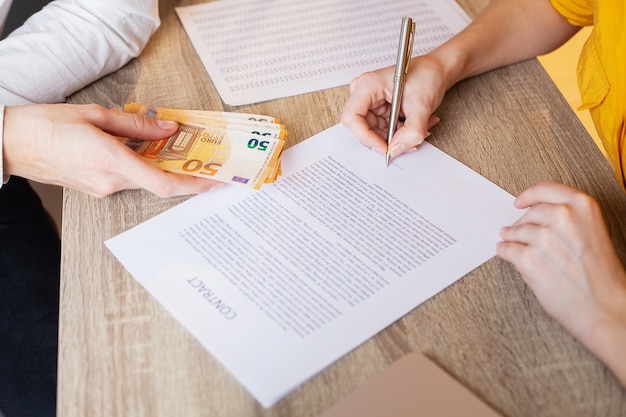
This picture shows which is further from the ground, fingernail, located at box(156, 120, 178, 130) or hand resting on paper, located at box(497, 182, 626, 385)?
hand resting on paper, located at box(497, 182, 626, 385)

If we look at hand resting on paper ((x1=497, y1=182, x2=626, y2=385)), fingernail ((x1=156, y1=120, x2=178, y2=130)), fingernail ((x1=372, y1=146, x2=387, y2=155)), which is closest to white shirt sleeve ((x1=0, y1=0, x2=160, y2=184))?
fingernail ((x1=156, y1=120, x2=178, y2=130))

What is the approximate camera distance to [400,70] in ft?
3.19

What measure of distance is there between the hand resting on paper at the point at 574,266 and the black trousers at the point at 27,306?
2.76 feet

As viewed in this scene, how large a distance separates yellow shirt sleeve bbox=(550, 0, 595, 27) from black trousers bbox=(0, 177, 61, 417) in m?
1.08

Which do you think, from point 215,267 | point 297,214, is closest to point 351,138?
point 297,214

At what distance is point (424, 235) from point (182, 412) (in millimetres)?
383

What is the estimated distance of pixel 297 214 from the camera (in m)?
0.90

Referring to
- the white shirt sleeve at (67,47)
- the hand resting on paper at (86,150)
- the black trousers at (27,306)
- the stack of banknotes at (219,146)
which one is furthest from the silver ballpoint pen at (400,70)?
the black trousers at (27,306)

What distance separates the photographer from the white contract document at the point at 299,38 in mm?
1146

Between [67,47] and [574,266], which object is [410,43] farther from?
[67,47]

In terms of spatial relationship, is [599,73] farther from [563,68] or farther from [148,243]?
[563,68]

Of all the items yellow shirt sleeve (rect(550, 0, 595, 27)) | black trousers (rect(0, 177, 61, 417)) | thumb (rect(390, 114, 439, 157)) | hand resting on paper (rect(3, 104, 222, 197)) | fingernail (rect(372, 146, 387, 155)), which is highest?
yellow shirt sleeve (rect(550, 0, 595, 27))

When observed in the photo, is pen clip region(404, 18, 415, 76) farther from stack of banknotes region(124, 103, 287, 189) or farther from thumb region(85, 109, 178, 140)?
thumb region(85, 109, 178, 140)

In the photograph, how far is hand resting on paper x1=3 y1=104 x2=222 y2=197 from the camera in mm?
915
